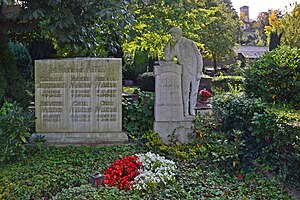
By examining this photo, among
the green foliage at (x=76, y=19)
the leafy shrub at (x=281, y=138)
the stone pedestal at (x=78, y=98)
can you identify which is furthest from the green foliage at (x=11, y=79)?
the leafy shrub at (x=281, y=138)

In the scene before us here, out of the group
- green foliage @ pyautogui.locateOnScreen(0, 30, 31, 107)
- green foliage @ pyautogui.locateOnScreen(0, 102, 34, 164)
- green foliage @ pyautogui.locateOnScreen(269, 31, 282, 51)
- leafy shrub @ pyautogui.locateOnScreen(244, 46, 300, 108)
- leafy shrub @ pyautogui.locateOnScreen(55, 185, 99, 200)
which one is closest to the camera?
leafy shrub @ pyautogui.locateOnScreen(55, 185, 99, 200)

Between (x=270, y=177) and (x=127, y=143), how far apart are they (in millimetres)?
2832

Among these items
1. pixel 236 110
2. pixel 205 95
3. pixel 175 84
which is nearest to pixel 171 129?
pixel 175 84

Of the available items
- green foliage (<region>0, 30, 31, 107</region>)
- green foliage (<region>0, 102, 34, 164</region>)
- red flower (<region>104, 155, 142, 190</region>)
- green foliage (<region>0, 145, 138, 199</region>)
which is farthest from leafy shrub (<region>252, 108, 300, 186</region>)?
green foliage (<region>0, 30, 31, 107</region>)

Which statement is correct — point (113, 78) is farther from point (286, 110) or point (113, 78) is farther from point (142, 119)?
point (286, 110)

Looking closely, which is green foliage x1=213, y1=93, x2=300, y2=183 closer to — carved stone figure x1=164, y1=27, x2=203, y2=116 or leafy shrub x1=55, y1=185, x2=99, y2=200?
carved stone figure x1=164, y1=27, x2=203, y2=116

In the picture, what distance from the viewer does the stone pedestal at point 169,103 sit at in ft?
21.6

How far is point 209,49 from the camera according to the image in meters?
23.5

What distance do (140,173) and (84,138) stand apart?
2.22 meters

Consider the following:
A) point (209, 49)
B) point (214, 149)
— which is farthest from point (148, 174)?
point (209, 49)

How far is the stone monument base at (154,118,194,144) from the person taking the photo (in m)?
6.64

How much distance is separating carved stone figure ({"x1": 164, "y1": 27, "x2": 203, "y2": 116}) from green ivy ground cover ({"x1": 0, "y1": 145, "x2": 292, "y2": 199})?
1.66m

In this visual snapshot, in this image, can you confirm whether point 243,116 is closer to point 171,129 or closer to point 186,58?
point 171,129

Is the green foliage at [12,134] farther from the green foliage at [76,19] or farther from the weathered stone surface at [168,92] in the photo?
the weathered stone surface at [168,92]
